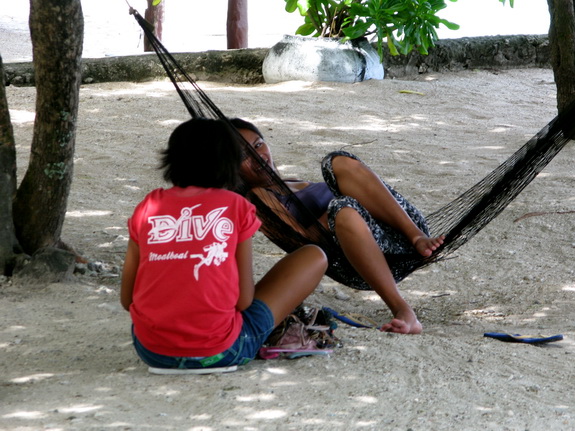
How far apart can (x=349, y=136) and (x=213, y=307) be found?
3.37 m

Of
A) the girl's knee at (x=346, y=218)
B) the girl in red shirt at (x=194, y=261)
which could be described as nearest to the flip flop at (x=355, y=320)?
the girl's knee at (x=346, y=218)

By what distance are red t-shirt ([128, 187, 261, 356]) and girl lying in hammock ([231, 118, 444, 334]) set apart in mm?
512

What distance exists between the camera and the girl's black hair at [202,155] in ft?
6.41

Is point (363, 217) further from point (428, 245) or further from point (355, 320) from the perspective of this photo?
point (355, 320)

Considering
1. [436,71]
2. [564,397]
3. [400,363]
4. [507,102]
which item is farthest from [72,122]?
[436,71]

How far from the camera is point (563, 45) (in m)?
4.71

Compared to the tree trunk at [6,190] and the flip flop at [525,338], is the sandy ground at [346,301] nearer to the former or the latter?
the flip flop at [525,338]

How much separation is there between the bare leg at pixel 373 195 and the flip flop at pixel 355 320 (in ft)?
1.07

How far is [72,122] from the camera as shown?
2838 millimetres

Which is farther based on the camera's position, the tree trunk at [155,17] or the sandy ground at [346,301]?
the tree trunk at [155,17]

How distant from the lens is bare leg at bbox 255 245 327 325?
2115 mm

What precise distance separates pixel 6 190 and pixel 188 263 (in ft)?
4.00

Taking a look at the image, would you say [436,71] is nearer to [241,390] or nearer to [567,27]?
[567,27]

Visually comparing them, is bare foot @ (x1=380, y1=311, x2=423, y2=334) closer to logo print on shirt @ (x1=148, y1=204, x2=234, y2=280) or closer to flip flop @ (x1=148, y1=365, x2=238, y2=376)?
flip flop @ (x1=148, y1=365, x2=238, y2=376)
